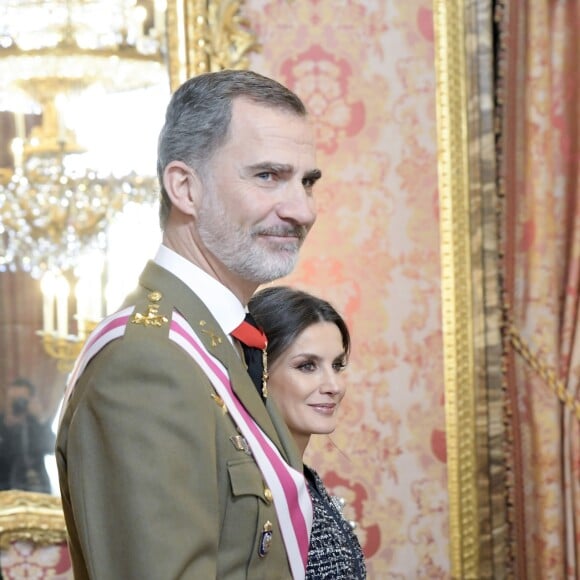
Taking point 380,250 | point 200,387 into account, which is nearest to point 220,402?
point 200,387

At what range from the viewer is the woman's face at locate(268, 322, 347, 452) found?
2.23 meters

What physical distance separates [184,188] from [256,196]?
114 millimetres

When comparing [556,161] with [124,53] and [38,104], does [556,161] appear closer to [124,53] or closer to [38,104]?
[124,53]

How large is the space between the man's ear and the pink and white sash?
179 millimetres

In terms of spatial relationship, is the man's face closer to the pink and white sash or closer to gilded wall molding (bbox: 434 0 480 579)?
the pink and white sash

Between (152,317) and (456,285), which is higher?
(152,317)

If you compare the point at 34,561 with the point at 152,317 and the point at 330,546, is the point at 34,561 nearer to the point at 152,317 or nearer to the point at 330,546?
the point at 330,546

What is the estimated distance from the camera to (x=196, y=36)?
3.33 metres

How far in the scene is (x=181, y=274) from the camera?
5.21 ft

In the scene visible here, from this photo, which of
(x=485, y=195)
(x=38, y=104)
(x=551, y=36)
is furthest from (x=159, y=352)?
(x=551, y=36)

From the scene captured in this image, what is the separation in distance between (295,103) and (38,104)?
1797 mm

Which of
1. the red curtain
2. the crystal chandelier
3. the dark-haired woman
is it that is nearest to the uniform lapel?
the dark-haired woman

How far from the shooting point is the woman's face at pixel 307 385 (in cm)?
223

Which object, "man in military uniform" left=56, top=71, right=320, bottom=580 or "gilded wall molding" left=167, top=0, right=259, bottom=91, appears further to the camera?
"gilded wall molding" left=167, top=0, right=259, bottom=91
